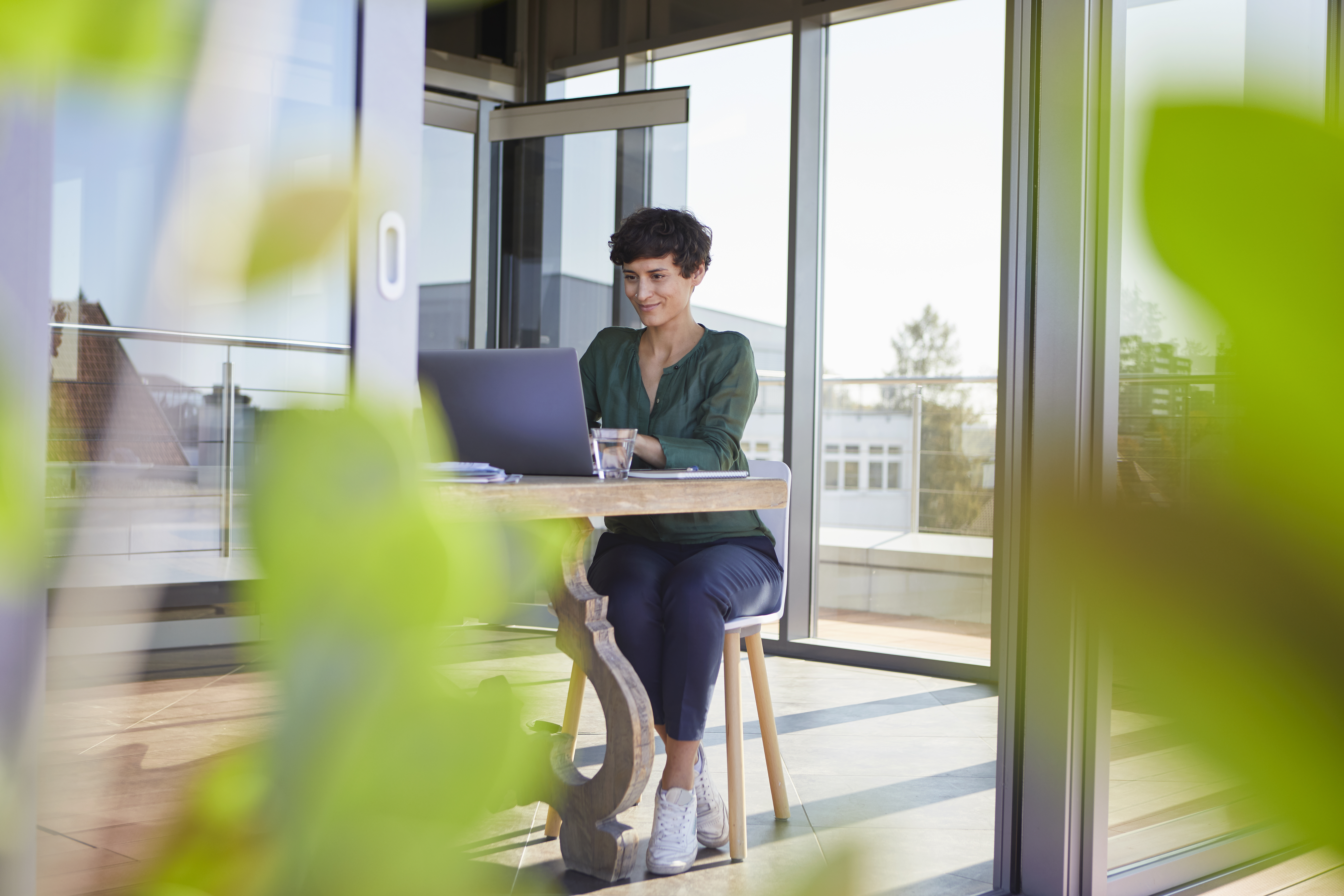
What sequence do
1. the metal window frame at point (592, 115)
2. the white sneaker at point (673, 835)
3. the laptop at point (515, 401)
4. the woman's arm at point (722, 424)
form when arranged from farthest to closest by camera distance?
the metal window frame at point (592, 115)
the woman's arm at point (722, 424)
the white sneaker at point (673, 835)
the laptop at point (515, 401)

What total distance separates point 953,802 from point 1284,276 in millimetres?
2395

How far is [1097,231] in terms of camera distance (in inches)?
18.7

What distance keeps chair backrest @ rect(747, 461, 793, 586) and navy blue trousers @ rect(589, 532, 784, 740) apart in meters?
0.11

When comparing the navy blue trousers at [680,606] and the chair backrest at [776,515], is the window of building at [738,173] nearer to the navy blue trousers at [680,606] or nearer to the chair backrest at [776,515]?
the chair backrest at [776,515]

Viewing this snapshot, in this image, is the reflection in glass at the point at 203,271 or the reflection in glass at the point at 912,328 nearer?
the reflection in glass at the point at 203,271

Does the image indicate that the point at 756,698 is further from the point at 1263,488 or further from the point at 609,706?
the point at 1263,488

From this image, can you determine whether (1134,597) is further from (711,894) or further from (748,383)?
(748,383)

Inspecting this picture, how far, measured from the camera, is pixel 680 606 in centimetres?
194

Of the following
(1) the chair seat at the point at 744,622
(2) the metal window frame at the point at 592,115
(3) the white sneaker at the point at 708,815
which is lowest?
(3) the white sneaker at the point at 708,815

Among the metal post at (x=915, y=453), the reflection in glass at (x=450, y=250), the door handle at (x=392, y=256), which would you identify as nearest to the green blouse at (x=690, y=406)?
the door handle at (x=392, y=256)

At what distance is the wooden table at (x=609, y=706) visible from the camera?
1.67m

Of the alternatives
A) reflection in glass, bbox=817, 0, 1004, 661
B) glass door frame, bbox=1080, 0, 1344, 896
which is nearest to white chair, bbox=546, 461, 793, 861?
glass door frame, bbox=1080, 0, 1344, 896

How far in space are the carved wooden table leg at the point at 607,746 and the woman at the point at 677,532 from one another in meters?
0.11

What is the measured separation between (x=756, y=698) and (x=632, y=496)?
2.67ft
